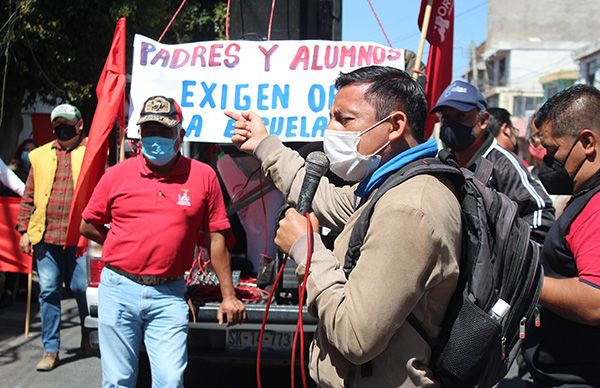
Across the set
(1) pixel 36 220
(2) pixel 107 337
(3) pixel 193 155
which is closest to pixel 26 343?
(1) pixel 36 220

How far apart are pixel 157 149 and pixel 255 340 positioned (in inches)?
60.1

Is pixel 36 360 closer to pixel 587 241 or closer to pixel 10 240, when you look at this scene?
pixel 10 240

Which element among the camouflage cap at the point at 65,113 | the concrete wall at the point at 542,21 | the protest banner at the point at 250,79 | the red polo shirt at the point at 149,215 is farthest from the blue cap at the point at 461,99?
the concrete wall at the point at 542,21

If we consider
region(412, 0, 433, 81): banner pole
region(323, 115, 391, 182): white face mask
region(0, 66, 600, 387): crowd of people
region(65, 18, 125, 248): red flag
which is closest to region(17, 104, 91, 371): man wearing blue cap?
region(65, 18, 125, 248): red flag

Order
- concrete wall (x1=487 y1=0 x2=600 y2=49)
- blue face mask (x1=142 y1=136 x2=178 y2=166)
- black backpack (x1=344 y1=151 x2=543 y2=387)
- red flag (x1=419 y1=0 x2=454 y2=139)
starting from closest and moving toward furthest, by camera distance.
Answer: black backpack (x1=344 y1=151 x2=543 y2=387)
blue face mask (x1=142 y1=136 x2=178 y2=166)
red flag (x1=419 y1=0 x2=454 y2=139)
concrete wall (x1=487 y1=0 x2=600 y2=49)

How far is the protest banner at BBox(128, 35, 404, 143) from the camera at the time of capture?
5273 millimetres

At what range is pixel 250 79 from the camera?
538cm

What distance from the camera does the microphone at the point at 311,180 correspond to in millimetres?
2420

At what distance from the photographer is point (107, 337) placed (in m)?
4.09

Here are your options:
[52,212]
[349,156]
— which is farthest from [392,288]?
[52,212]

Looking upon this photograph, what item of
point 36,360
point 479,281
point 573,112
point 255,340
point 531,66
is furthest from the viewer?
point 531,66

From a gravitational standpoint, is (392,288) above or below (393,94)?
below

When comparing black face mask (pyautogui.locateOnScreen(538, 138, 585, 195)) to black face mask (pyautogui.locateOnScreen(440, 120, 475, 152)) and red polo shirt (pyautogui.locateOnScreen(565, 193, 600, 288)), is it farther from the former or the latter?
black face mask (pyautogui.locateOnScreen(440, 120, 475, 152))

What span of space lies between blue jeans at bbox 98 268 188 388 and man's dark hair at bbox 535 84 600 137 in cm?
225
